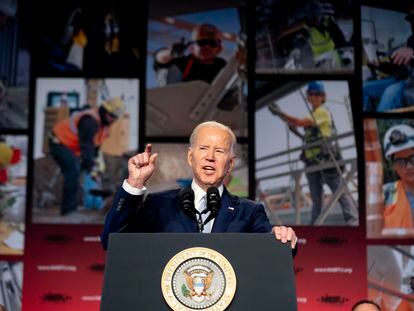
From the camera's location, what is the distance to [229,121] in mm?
4453

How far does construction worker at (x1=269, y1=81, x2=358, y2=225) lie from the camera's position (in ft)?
14.4

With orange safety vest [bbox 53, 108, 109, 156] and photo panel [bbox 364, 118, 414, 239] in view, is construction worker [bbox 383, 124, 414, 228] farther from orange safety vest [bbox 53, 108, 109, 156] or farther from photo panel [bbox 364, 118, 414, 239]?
orange safety vest [bbox 53, 108, 109, 156]

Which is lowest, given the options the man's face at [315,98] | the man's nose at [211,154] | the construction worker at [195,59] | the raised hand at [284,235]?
the raised hand at [284,235]

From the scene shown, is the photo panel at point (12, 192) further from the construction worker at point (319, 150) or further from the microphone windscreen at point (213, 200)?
the microphone windscreen at point (213, 200)

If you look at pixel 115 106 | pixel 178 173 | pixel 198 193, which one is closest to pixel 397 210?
pixel 178 173

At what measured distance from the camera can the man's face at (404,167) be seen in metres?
4.44

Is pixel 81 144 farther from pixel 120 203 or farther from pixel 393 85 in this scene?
pixel 120 203

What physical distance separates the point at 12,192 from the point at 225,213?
2.93m

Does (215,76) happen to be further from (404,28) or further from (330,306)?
(330,306)

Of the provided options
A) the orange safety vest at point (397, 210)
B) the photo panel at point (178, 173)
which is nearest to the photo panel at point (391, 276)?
the orange safety vest at point (397, 210)

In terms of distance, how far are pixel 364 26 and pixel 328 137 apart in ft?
2.75

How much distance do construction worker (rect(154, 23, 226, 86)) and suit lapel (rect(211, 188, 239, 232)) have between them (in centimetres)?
277

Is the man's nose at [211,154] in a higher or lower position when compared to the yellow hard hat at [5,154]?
lower

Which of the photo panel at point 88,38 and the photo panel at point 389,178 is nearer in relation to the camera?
the photo panel at point 389,178
